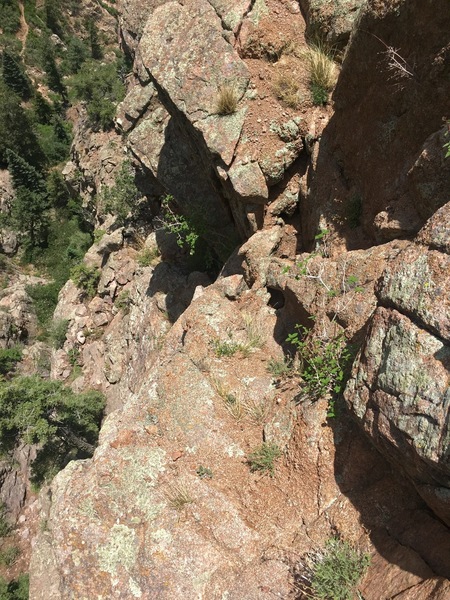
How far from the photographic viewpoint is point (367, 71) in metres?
5.06

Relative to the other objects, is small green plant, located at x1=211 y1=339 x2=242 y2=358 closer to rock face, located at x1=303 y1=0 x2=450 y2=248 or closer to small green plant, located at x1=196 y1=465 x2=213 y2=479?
small green plant, located at x1=196 y1=465 x2=213 y2=479

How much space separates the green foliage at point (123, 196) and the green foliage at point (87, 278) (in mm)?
2550

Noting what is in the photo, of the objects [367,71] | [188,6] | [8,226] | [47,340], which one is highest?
[8,226]

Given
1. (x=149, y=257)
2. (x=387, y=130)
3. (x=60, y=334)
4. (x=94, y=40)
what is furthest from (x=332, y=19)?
(x=94, y=40)

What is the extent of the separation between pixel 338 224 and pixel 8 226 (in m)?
25.7

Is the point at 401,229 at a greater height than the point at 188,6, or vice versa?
the point at 188,6

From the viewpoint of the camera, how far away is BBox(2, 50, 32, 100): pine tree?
1165 inches

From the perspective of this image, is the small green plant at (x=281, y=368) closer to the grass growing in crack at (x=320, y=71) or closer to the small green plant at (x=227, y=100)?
the grass growing in crack at (x=320, y=71)

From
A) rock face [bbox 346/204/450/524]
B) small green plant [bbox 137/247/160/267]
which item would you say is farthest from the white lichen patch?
small green plant [bbox 137/247/160/267]

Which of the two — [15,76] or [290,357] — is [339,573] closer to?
[290,357]

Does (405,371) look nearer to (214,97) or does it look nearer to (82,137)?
(214,97)

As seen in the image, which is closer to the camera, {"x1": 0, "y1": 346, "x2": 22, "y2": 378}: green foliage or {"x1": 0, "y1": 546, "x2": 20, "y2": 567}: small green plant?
{"x1": 0, "y1": 546, "x2": 20, "y2": 567}: small green plant

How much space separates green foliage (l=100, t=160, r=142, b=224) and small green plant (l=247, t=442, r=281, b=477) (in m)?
13.0

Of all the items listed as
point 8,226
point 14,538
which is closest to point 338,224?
point 14,538
